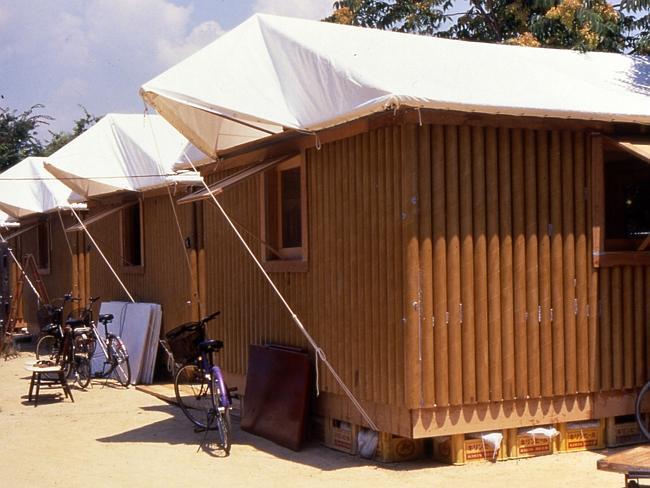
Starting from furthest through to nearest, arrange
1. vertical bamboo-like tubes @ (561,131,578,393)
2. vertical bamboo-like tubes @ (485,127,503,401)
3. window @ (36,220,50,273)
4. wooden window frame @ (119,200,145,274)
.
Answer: window @ (36,220,50,273) → wooden window frame @ (119,200,145,274) → vertical bamboo-like tubes @ (561,131,578,393) → vertical bamboo-like tubes @ (485,127,503,401)

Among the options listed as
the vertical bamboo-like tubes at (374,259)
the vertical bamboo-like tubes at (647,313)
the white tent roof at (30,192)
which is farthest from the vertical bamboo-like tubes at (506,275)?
the white tent roof at (30,192)

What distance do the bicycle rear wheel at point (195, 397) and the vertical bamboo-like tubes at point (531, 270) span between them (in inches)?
121

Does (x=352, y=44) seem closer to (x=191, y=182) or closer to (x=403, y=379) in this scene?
(x=403, y=379)

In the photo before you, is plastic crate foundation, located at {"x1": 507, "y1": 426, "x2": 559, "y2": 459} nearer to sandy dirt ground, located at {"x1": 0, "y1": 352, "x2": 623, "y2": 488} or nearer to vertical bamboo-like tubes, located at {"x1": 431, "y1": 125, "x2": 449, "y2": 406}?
sandy dirt ground, located at {"x1": 0, "y1": 352, "x2": 623, "y2": 488}

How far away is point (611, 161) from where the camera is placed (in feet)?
31.8

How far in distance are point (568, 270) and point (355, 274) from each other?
1.85 meters

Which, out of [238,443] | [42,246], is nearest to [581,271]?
[238,443]

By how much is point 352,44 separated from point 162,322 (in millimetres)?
7239

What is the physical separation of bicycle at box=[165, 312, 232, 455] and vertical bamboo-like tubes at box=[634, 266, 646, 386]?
374cm

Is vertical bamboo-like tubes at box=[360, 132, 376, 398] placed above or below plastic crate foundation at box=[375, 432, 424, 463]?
above

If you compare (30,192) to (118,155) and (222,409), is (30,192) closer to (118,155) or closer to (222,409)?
(118,155)

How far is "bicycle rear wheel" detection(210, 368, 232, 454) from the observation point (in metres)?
Answer: 8.72

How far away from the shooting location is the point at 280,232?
10141 mm

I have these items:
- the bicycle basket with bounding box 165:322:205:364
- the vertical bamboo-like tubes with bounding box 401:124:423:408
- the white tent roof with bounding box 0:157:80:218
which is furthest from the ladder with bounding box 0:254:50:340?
the vertical bamboo-like tubes with bounding box 401:124:423:408
